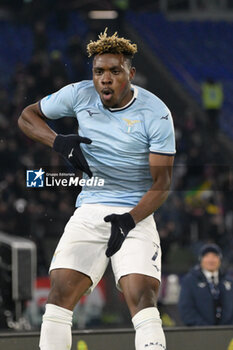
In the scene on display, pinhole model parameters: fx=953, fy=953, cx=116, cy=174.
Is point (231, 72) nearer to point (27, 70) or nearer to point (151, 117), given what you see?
point (151, 117)

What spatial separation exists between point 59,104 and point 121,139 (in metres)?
0.40

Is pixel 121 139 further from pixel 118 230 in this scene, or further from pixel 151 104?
pixel 118 230

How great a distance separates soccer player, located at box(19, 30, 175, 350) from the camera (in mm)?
4195

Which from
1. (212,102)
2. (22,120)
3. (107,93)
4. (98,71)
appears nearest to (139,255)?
(107,93)

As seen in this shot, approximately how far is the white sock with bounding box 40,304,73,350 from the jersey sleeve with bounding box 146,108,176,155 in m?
0.84

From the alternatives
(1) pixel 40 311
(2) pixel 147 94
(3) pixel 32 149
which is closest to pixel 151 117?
(2) pixel 147 94

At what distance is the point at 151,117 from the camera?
438 centimetres

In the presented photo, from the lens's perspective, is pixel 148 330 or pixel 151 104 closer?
pixel 148 330

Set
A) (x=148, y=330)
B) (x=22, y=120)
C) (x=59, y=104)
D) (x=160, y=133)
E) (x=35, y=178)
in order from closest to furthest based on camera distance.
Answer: (x=148, y=330) < (x=160, y=133) < (x=59, y=104) < (x=22, y=120) < (x=35, y=178)

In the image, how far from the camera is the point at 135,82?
493cm

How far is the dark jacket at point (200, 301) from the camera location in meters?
6.68

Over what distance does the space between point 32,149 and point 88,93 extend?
1.09 meters

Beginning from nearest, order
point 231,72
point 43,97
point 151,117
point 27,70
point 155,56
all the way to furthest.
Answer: point 151,117, point 43,97, point 231,72, point 155,56, point 27,70

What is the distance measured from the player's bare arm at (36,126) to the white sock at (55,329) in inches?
32.8
